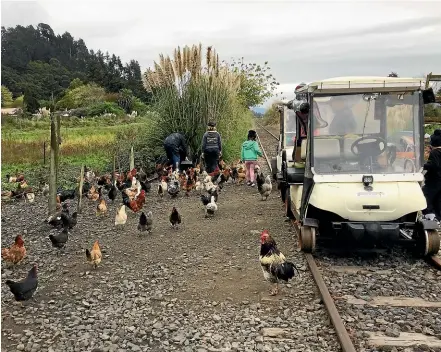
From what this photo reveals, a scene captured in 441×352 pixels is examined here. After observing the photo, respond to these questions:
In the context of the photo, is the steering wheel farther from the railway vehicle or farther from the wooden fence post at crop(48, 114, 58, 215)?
the wooden fence post at crop(48, 114, 58, 215)

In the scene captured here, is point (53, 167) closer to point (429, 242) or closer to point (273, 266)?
point (273, 266)

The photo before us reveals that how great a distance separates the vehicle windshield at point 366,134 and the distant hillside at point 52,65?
40.3 metres

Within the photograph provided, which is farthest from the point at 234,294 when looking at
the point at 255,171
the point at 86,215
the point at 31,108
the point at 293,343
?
the point at 31,108

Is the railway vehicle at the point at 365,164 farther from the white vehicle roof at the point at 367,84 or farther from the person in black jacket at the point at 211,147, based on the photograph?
the person in black jacket at the point at 211,147

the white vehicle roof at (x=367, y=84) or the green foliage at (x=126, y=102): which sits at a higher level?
the green foliage at (x=126, y=102)

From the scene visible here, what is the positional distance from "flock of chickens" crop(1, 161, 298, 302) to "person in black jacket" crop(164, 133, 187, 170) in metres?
0.57

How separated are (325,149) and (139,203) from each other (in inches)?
197

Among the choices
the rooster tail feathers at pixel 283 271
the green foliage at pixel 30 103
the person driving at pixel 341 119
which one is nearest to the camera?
the rooster tail feathers at pixel 283 271

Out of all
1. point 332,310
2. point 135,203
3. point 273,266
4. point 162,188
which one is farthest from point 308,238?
point 162,188

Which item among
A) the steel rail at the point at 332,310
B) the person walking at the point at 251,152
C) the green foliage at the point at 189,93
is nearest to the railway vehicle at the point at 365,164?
the steel rail at the point at 332,310

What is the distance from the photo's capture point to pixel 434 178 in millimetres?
8445

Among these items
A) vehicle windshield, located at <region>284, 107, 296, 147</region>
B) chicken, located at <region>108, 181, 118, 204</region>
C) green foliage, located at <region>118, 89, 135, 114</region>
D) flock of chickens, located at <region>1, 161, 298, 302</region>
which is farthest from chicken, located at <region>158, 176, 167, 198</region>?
green foliage, located at <region>118, 89, 135, 114</region>

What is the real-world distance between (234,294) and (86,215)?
6.25 meters

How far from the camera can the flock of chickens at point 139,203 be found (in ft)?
19.0
